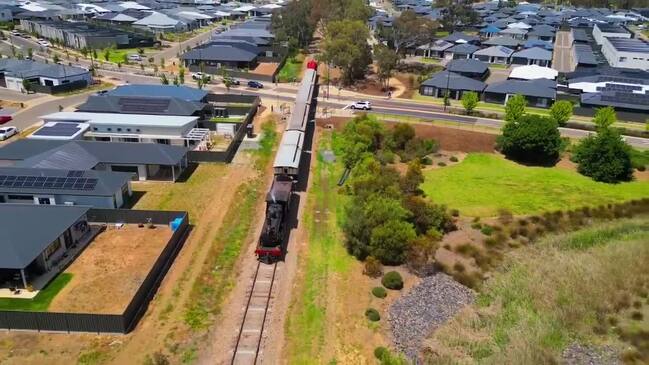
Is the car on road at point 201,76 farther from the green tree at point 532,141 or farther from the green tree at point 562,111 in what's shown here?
the green tree at point 562,111

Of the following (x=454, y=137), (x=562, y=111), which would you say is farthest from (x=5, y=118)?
(x=562, y=111)

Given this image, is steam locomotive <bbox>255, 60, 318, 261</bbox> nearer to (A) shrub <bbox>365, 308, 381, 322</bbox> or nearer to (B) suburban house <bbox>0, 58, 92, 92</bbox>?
(A) shrub <bbox>365, 308, 381, 322</bbox>

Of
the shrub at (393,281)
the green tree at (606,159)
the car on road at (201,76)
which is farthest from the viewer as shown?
the car on road at (201,76)

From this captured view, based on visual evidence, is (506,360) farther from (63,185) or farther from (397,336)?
(63,185)

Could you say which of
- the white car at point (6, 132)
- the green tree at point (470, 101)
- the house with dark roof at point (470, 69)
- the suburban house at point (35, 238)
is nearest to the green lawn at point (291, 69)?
the house with dark roof at point (470, 69)

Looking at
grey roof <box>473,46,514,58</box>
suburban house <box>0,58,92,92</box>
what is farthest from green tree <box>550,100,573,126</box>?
suburban house <box>0,58,92,92</box>

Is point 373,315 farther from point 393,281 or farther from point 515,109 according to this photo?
point 515,109

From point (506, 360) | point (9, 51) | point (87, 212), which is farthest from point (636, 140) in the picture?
point (9, 51)
